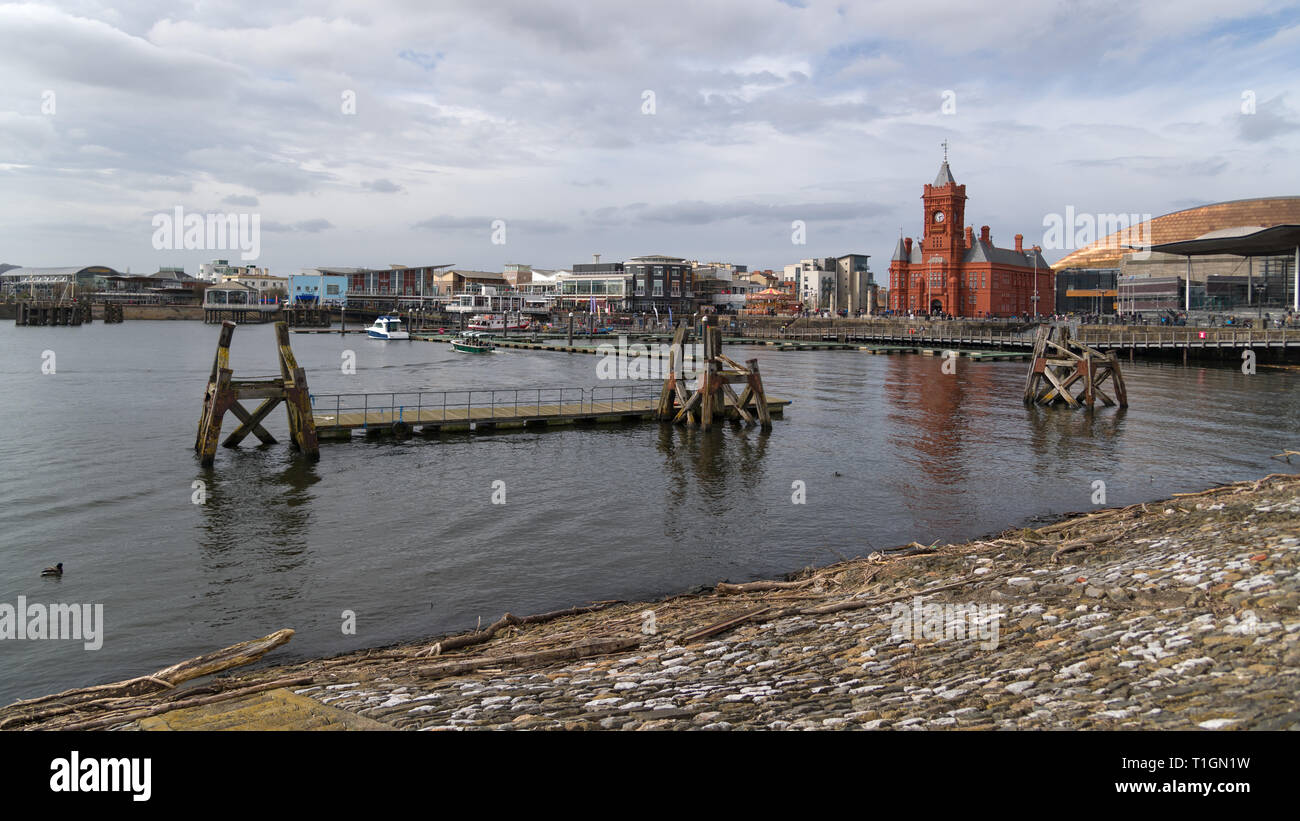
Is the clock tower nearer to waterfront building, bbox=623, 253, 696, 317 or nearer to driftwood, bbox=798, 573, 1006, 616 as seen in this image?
waterfront building, bbox=623, 253, 696, 317

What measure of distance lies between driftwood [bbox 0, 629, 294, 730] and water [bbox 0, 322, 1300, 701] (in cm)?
105

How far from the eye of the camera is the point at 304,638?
1602cm

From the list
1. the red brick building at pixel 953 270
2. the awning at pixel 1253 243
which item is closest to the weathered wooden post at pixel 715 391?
the awning at pixel 1253 243

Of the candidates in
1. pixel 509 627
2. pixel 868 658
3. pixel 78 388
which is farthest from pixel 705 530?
pixel 78 388

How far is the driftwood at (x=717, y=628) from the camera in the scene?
12906mm

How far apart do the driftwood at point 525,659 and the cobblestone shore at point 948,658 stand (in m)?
0.10

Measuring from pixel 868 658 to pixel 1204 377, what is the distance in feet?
A: 245

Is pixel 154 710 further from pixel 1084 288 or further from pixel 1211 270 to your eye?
pixel 1084 288

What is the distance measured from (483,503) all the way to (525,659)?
15.2m

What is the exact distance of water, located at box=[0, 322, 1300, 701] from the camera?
17.9 metres

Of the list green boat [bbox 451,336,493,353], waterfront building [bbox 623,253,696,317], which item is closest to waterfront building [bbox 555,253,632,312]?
waterfront building [bbox 623,253,696,317]

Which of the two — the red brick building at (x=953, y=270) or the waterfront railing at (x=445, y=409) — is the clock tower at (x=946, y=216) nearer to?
the red brick building at (x=953, y=270)
